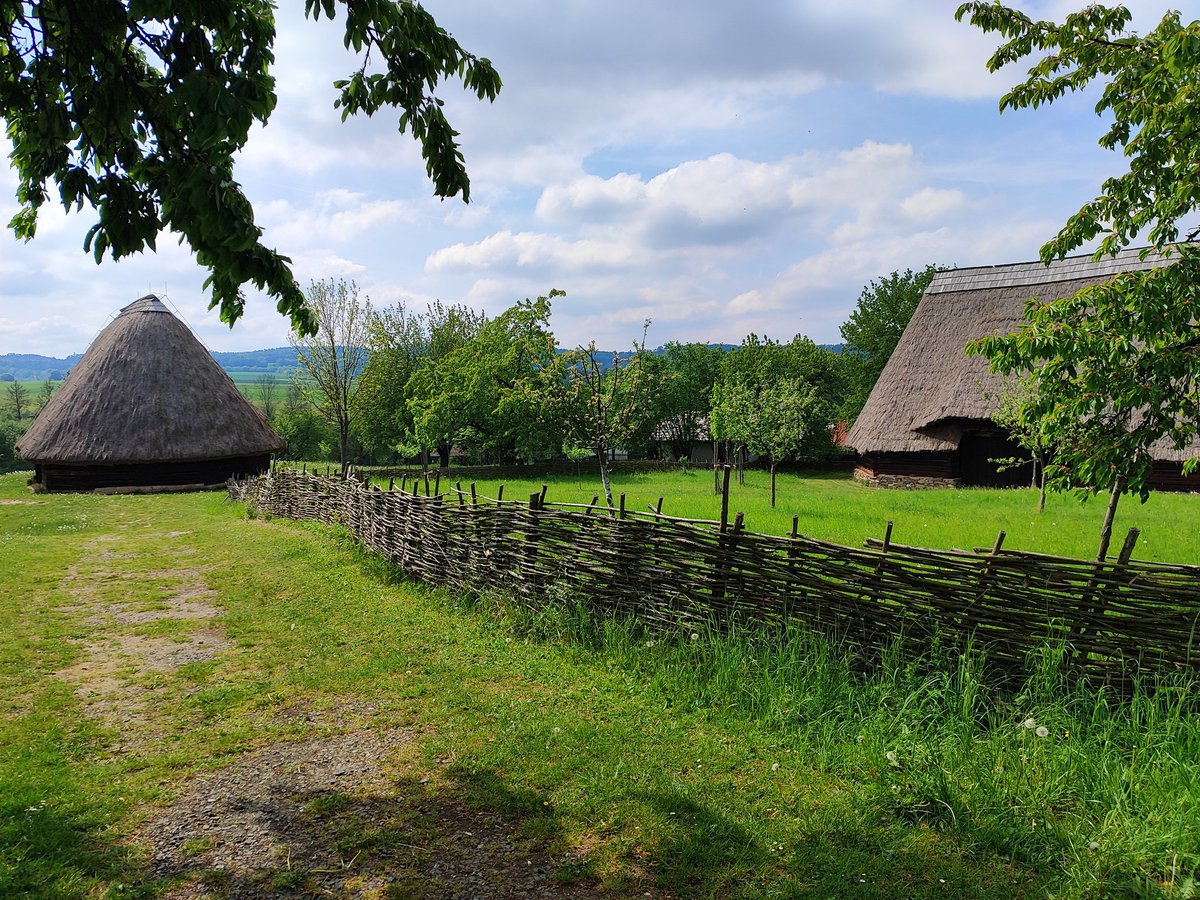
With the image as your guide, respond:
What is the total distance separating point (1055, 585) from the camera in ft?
12.8

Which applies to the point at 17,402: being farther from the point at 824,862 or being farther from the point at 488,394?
the point at 824,862

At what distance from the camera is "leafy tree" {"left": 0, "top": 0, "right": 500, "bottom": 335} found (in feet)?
8.73

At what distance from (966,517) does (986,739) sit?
384 inches

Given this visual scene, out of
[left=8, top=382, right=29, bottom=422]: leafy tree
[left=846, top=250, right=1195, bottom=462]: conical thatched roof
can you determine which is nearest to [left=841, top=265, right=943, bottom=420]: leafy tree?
[left=846, top=250, right=1195, bottom=462]: conical thatched roof

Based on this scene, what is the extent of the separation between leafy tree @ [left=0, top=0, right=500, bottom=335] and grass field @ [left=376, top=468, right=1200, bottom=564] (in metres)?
5.98

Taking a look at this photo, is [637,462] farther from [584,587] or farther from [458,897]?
[458,897]

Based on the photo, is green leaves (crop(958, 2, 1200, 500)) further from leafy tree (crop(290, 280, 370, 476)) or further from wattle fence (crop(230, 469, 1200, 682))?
leafy tree (crop(290, 280, 370, 476))

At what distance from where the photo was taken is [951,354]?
23672mm

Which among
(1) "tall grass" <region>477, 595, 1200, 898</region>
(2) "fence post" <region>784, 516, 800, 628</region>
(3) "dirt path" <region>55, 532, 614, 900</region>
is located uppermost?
(2) "fence post" <region>784, 516, 800, 628</region>

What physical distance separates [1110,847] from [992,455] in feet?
74.2

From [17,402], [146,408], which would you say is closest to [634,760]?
[146,408]

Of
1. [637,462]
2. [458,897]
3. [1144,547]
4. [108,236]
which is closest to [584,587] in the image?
[458,897]

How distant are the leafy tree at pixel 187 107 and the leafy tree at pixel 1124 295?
12.2ft

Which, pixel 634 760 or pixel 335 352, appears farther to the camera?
pixel 335 352
